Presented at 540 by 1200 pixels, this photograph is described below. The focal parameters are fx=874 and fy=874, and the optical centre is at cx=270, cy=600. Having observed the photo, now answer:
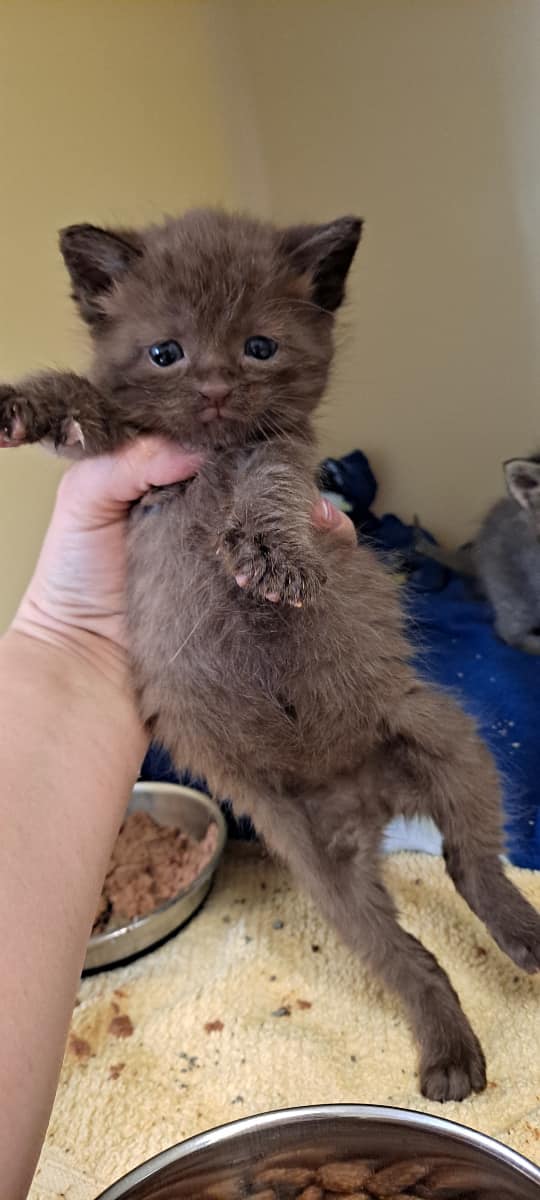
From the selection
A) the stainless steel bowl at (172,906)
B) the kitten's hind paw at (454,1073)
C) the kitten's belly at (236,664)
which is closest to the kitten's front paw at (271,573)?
the kitten's belly at (236,664)

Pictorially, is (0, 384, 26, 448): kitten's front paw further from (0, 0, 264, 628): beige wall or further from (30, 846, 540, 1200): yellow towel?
(0, 0, 264, 628): beige wall

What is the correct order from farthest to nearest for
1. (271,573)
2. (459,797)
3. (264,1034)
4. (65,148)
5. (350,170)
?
(350,170)
(65,148)
(264,1034)
(459,797)
(271,573)

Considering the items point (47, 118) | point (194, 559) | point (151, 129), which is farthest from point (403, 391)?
point (194, 559)

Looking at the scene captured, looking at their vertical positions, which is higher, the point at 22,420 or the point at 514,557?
the point at 22,420

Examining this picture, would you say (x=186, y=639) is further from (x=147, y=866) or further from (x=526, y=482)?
(x=526, y=482)

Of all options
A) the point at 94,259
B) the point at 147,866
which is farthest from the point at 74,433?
the point at 147,866
